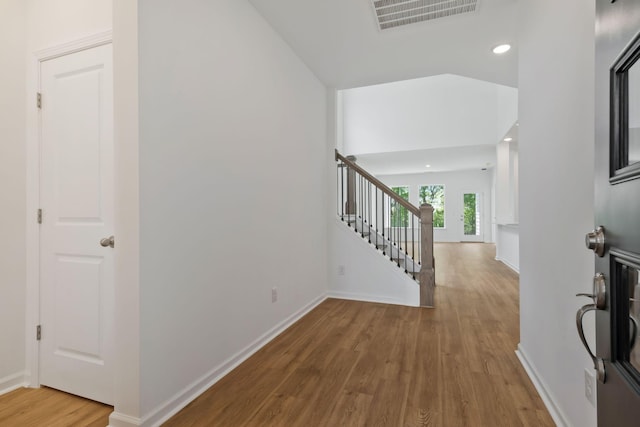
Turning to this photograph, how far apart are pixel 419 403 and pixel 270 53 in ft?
9.31

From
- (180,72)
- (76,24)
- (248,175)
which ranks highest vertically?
(76,24)

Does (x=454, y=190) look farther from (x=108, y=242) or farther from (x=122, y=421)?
(x=122, y=421)

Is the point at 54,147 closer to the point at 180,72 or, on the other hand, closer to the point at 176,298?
the point at 180,72

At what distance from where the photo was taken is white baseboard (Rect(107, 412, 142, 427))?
146cm

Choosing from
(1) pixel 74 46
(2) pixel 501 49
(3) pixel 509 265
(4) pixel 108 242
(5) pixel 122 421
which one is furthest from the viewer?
(3) pixel 509 265

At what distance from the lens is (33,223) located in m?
1.91

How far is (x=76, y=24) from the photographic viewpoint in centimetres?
181

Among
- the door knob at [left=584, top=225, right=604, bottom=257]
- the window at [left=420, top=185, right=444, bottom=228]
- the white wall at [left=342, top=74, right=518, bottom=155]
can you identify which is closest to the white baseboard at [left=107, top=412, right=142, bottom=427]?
the door knob at [left=584, top=225, right=604, bottom=257]

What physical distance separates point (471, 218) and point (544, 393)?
36.1 ft

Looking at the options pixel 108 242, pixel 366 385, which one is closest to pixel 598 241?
pixel 366 385

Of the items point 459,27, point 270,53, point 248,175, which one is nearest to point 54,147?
point 248,175

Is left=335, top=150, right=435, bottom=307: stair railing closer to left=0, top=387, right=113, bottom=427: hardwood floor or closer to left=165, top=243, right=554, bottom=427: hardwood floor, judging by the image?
left=165, top=243, right=554, bottom=427: hardwood floor

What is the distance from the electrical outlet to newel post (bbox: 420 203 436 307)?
7.22 feet

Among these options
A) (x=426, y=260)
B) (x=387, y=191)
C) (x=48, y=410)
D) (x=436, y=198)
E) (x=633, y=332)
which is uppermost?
(x=436, y=198)
